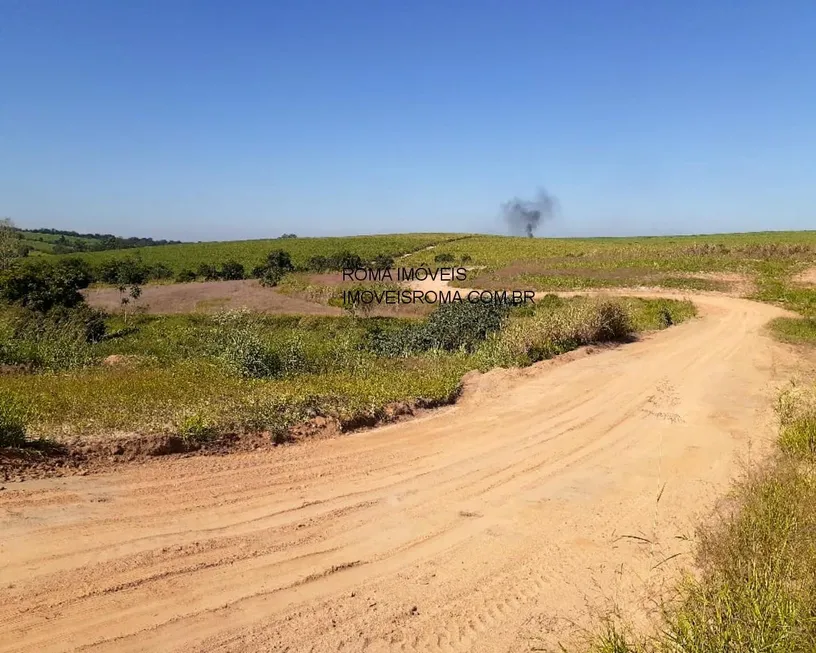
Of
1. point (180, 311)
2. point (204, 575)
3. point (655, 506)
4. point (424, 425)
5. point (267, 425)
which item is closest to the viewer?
point (204, 575)

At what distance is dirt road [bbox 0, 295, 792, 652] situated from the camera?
4.16 metres

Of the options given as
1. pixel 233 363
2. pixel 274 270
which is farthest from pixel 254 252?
pixel 233 363

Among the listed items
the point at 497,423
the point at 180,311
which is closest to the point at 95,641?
the point at 497,423

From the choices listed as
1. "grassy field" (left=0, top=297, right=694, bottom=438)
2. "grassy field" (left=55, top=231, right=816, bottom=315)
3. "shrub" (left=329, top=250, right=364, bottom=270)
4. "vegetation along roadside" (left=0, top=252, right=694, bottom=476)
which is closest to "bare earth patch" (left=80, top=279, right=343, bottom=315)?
"vegetation along roadside" (left=0, top=252, right=694, bottom=476)

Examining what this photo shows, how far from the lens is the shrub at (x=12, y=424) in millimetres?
6490

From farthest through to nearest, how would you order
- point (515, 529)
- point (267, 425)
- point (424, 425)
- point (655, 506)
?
point (424, 425), point (267, 425), point (655, 506), point (515, 529)

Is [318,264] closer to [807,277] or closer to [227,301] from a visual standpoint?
[227,301]

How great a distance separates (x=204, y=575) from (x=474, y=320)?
47.3 feet

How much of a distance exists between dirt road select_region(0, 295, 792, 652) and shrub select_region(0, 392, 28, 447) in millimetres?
913

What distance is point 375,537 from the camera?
541 centimetres

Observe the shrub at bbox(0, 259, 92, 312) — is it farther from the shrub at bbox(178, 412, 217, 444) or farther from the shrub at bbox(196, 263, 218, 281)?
the shrub at bbox(178, 412, 217, 444)

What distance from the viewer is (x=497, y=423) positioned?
8.80 m

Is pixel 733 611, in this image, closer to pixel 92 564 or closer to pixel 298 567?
pixel 298 567

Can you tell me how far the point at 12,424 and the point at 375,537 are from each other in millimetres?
4422
